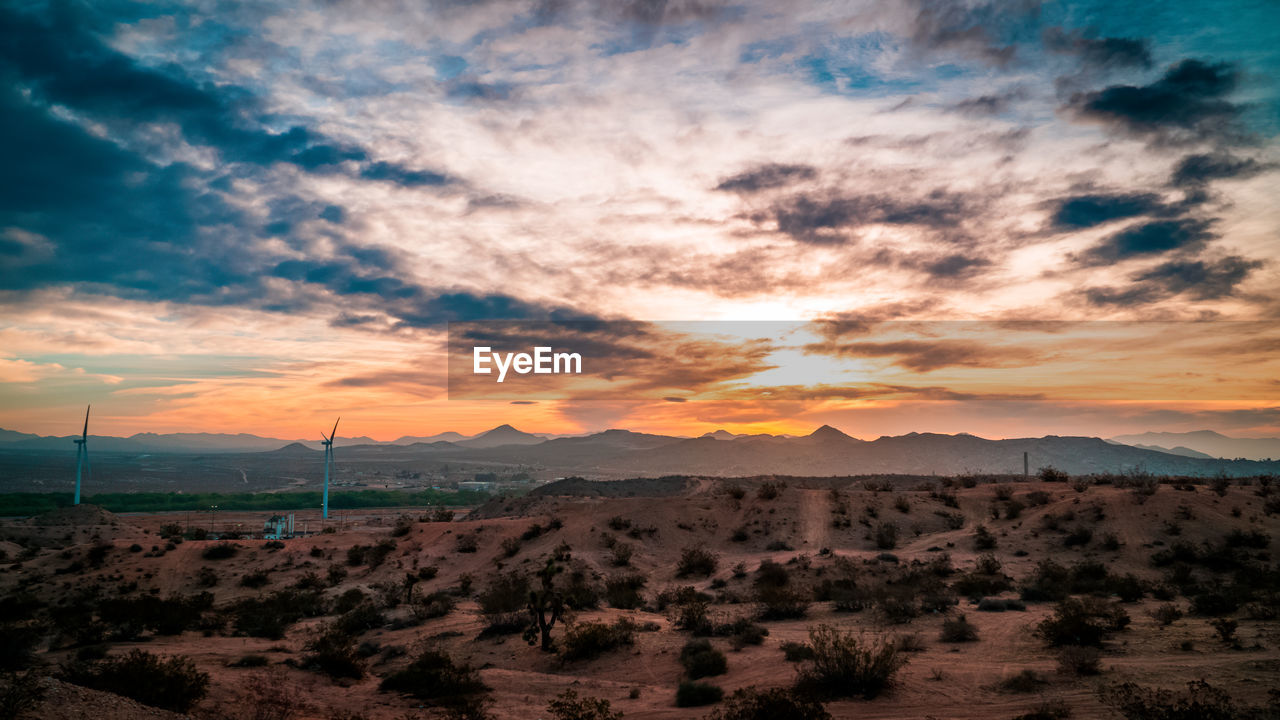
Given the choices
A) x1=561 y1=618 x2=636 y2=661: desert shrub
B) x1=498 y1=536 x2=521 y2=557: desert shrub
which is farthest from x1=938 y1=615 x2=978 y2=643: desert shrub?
x1=498 y1=536 x2=521 y2=557: desert shrub

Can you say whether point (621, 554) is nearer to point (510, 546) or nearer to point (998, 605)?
point (510, 546)

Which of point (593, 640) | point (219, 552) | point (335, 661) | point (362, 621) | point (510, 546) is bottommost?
point (219, 552)

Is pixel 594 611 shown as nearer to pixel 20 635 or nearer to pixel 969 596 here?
pixel 969 596

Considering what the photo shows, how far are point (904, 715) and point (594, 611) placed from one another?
14054 mm

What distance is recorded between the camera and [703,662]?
1584 cm

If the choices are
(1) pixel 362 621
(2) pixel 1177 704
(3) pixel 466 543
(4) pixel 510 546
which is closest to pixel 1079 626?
(2) pixel 1177 704

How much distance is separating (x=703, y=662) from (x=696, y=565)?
64.8ft

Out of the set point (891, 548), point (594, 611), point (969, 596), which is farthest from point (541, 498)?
point (969, 596)

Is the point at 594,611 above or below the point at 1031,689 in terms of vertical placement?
below

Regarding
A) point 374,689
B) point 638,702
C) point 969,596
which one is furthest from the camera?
point 969,596

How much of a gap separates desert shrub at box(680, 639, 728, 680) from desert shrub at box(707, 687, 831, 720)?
2.91 m

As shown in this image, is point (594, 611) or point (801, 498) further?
point (801, 498)

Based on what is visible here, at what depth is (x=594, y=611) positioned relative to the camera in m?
24.0

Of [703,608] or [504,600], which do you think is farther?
[504,600]
